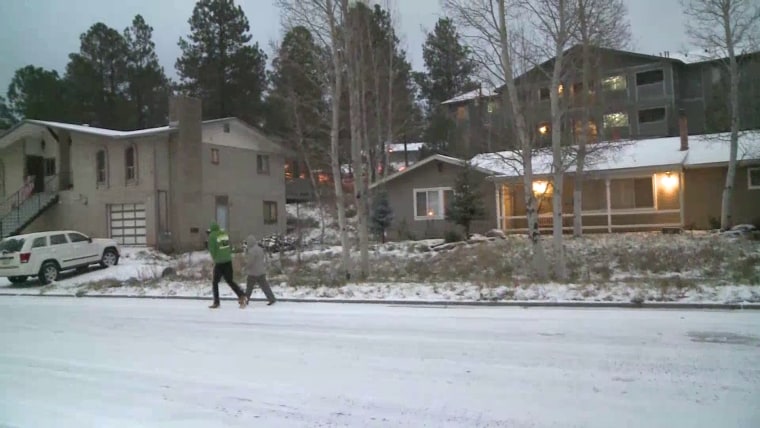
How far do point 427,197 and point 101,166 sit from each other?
17429mm

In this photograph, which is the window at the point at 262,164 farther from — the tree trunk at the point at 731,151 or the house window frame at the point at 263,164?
the tree trunk at the point at 731,151

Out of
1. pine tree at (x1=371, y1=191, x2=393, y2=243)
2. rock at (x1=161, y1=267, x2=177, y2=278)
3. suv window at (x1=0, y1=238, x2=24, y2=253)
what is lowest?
rock at (x1=161, y1=267, x2=177, y2=278)

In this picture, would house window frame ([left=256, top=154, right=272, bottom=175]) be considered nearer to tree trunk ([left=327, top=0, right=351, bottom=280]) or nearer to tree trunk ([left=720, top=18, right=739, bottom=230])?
tree trunk ([left=327, top=0, right=351, bottom=280])

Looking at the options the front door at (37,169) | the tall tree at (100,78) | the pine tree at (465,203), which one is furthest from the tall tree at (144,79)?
the pine tree at (465,203)

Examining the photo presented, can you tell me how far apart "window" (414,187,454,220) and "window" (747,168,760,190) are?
1308 centimetres

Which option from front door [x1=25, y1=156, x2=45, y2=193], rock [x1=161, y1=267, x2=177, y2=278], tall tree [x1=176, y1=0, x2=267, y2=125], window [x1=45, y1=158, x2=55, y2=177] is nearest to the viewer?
rock [x1=161, y1=267, x2=177, y2=278]

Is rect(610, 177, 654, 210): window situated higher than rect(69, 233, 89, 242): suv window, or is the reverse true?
rect(610, 177, 654, 210): window

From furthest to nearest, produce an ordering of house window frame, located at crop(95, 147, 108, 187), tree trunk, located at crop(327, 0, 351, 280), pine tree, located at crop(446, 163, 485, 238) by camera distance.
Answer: house window frame, located at crop(95, 147, 108, 187)
pine tree, located at crop(446, 163, 485, 238)
tree trunk, located at crop(327, 0, 351, 280)

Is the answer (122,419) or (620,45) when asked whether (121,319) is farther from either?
(620,45)

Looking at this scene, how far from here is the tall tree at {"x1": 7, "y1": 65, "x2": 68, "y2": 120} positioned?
162 ft

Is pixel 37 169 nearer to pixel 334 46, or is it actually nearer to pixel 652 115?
pixel 334 46

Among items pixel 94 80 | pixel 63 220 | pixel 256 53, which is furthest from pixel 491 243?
pixel 94 80

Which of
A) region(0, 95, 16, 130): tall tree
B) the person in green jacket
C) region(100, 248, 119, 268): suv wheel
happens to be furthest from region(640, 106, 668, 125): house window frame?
region(0, 95, 16, 130): tall tree

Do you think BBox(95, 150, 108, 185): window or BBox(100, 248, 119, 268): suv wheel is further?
BBox(95, 150, 108, 185): window
